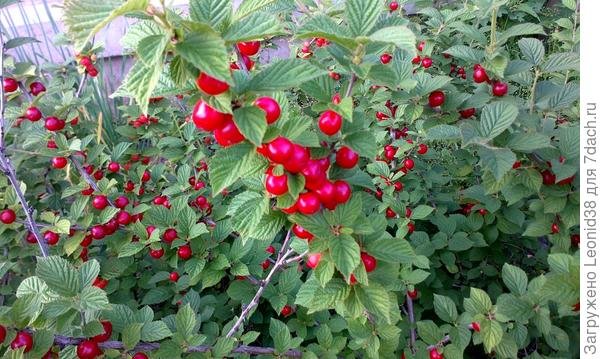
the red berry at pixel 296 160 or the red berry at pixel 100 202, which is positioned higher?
the red berry at pixel 296 160

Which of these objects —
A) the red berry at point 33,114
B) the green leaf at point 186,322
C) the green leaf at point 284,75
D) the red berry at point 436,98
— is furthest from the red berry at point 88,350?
the red berry at point 436,98

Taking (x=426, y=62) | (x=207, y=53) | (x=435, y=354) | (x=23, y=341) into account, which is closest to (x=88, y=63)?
(x=23, y=341)

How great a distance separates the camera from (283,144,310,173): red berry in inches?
27.0

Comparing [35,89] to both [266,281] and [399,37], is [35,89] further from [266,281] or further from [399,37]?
[399,37]

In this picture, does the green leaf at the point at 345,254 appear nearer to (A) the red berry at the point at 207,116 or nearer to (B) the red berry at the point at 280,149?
(B) the red berry at the point at 280,149

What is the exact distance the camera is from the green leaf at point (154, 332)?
1.03 metres

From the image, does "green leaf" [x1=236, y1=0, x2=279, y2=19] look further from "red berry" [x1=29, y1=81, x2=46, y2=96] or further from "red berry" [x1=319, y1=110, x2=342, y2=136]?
"red berry" [x1=29, y1=81, x2=46, y2=96]

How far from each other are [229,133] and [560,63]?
0.97 m

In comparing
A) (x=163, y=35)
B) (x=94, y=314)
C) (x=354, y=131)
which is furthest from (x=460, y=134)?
(x=94, y=314)

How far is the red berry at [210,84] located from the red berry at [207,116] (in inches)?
1.1

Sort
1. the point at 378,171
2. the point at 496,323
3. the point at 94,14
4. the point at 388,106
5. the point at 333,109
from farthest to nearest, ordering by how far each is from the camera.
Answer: the point at 388,106, the point at 378,171, the point at 496,323, the point at 333,109, the point at 94,14

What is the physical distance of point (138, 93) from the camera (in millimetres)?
583
